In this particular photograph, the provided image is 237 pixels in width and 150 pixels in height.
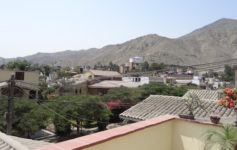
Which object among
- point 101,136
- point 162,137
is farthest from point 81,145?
point 162,137

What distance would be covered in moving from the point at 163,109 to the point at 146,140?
26.4ft

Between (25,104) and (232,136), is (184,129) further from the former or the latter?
(25,104)

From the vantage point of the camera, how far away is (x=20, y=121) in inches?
574

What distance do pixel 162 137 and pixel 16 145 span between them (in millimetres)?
4791

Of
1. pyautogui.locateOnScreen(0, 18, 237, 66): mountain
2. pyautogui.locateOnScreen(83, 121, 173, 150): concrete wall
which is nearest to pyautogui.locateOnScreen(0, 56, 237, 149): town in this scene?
pyautogui.locateOnScreen(83, 121, 173, 150): concrete wall

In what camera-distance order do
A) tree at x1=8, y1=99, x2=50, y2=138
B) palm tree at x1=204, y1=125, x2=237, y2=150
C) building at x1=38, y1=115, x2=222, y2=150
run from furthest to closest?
tree at x1=8, y1=99, x2=50, y2=138 → palm tree at x1=204, y1=125, x2=237, y2=150 → building at x1=38, y1=115, x2=222, y2=150

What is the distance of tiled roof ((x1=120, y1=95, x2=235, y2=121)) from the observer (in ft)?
32.8

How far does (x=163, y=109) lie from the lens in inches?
436

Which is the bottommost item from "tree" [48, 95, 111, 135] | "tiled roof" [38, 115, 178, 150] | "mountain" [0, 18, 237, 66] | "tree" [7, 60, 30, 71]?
"tree" [48, 95, 111, 135]

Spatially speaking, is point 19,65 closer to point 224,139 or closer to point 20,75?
point 20,75

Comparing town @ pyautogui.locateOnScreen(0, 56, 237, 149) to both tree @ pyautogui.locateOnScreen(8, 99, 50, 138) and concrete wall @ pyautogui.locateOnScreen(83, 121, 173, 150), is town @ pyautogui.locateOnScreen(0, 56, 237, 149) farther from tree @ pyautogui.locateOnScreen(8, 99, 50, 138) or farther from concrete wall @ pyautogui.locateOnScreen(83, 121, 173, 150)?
concrete wall @ pyautogui.locateOnScreen(83, 121, 173, 150)

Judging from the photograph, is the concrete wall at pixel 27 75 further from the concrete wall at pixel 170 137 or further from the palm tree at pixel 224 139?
the palm tree at pixel 224 139

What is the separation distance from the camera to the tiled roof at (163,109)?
999 centimetres

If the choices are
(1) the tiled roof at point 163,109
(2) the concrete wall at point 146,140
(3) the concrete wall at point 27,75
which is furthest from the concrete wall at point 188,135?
(3) the concrete wall at point 27,75
